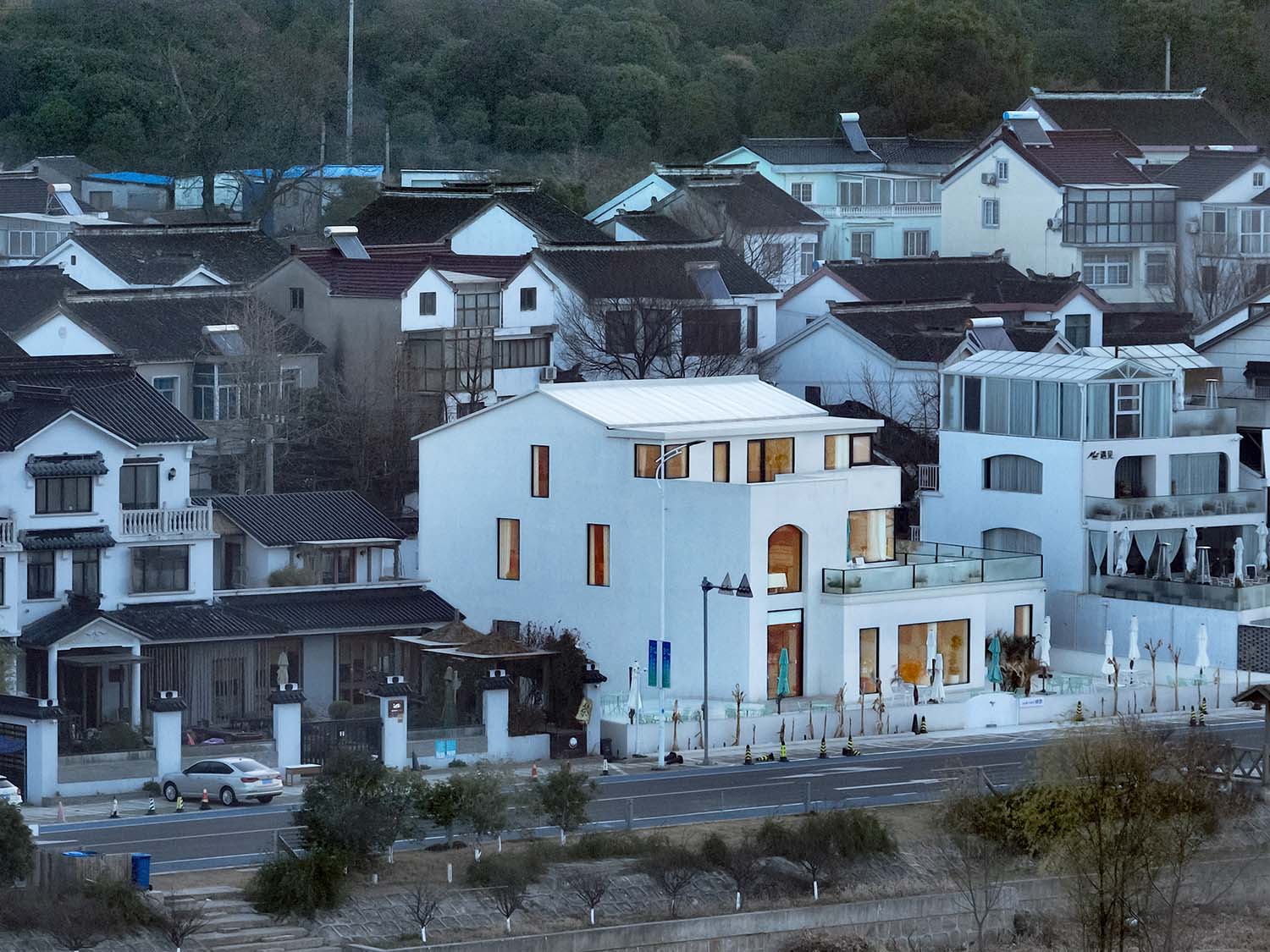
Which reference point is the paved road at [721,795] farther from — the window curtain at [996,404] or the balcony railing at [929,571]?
the window curtain at [996,404]

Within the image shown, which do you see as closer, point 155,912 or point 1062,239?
point 155,912

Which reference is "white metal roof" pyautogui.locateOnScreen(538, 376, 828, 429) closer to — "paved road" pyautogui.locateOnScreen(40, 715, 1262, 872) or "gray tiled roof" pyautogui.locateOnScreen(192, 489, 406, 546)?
"gray tiled roof" pyautogui.locateOnScreen(192, 489, 406, 546)

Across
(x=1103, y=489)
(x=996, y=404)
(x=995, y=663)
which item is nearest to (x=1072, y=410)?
(x=1103, y=489)

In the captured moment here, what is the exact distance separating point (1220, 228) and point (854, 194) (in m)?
13.0

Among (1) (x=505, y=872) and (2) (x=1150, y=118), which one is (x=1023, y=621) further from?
(2) (x=1150, y=118)

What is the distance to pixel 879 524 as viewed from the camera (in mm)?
61219

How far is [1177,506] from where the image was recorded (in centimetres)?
6606

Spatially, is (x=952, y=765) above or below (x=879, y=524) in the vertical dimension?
below

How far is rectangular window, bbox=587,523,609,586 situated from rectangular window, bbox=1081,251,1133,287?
132 ft

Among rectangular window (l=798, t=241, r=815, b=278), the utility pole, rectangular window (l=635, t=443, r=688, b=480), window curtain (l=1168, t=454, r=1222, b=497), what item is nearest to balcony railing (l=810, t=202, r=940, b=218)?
rectangular window (l=798, t=241, r=815, b=278)

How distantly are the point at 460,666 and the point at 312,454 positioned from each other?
51.0 feet

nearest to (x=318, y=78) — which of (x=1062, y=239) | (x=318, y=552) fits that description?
(x=1062, y=239)

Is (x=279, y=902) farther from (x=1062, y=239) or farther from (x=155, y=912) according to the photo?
(x=1062, y=239)

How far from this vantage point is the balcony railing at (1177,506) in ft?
213
